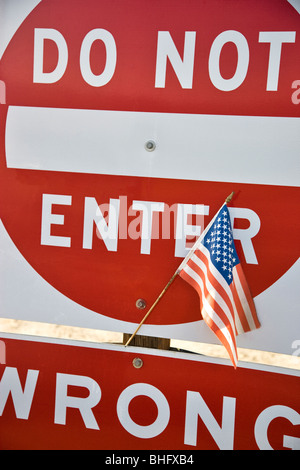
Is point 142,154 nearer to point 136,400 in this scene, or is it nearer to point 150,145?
point 150,145

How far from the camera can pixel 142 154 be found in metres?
1.56

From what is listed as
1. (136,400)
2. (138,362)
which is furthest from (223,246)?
(136,400)

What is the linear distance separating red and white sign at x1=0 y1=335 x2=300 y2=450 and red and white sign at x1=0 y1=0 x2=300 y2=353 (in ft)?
0.38

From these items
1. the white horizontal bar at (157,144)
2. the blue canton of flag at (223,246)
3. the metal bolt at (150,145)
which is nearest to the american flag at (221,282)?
the blue canton of flag at (223,246)

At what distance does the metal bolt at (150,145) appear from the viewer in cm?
154

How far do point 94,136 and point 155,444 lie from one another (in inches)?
41.8

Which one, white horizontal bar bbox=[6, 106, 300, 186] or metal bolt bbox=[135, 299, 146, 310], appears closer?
white horizontal bar bbox=[6, 106, 300, 186]

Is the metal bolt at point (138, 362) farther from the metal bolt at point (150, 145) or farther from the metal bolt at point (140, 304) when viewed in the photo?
the metal bolt at point (150, 145)

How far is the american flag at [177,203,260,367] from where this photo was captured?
57.3 inches

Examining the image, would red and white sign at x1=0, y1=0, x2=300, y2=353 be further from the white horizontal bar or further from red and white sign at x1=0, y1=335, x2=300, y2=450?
red and white sign at x1=0, y1=335, x2=300, y2=450

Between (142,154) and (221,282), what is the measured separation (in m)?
0.48

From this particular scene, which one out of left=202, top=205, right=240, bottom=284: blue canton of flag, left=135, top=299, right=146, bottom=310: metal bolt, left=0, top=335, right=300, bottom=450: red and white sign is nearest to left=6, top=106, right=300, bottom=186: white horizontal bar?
left=202, top=205, right=240, bottom=284: blue canton of flag

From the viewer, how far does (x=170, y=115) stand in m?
1.53

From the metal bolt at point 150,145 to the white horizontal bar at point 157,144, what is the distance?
0.04ft
